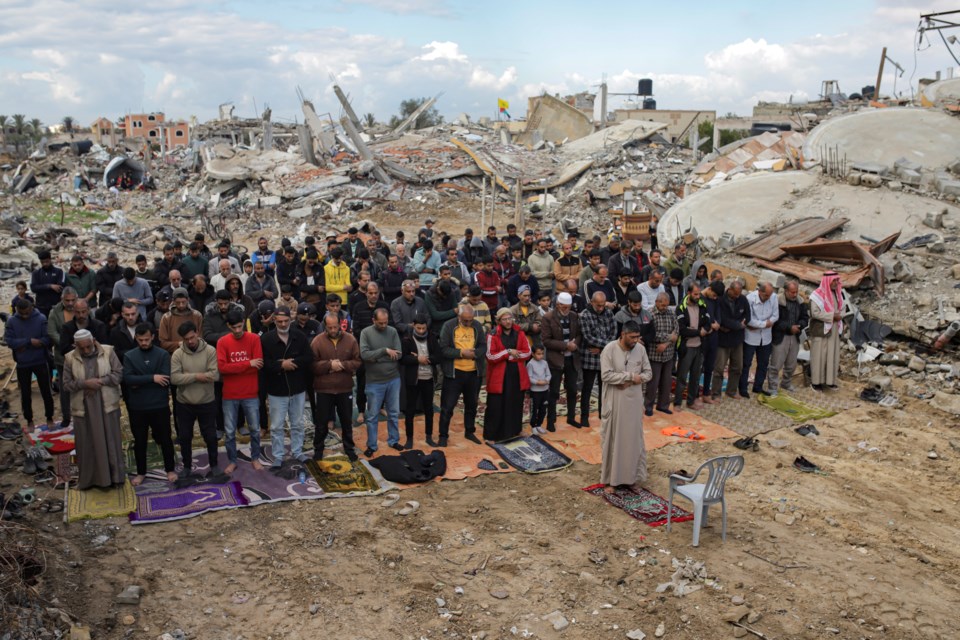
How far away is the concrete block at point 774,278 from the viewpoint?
42.0 feet

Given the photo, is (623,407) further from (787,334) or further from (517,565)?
(787,334)

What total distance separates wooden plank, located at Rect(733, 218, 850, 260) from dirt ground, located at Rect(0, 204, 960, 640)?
7183mm

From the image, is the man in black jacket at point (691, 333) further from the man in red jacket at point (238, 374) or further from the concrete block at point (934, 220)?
the concrete block at point (934, 220)

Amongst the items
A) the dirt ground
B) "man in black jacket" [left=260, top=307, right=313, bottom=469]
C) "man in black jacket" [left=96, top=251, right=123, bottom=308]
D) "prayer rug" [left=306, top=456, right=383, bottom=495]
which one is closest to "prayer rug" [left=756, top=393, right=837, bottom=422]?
the dirt ground

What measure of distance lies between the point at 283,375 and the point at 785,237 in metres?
11.3

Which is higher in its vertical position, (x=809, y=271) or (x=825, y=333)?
(x=809, y=271)

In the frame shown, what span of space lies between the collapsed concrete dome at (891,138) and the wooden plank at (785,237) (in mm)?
4257

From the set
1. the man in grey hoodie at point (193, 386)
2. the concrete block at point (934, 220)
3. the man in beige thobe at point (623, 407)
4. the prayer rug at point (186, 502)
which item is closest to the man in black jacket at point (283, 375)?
the man in grey hoodie at point (193, 386)

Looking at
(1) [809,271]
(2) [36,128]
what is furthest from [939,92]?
(2) [36,128]

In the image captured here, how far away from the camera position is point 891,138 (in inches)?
797

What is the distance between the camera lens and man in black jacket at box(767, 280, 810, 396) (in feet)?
35.3

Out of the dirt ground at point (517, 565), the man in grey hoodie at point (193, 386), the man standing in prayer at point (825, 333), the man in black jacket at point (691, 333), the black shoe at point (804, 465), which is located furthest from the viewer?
the man standing in prayer at point (825, 333)

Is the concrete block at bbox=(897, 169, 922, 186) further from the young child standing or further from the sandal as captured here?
the sandal

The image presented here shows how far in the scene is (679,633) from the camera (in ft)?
17.5
